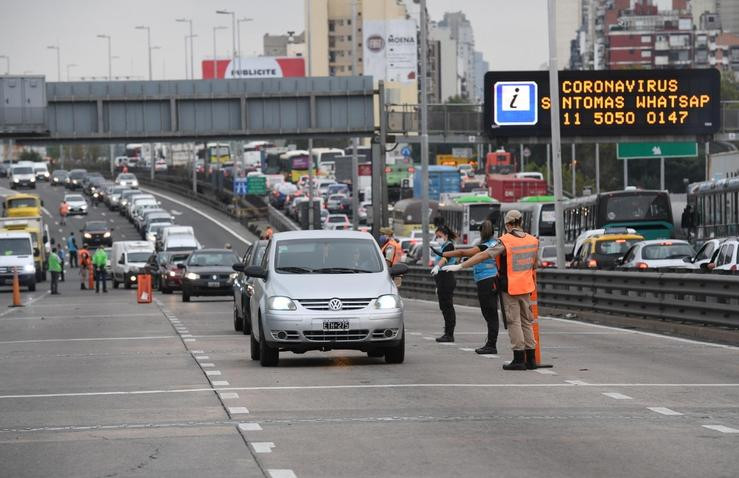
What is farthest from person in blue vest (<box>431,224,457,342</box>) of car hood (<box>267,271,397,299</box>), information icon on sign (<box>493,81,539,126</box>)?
information icon on sign (<box>493,81,539,126</box>)

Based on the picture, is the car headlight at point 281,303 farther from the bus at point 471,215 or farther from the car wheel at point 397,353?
the bus at point 471,215

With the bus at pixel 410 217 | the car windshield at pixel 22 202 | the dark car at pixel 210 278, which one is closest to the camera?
the dark car at pixel 210 278

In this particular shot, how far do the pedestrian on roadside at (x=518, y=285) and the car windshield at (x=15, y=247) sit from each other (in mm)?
43619

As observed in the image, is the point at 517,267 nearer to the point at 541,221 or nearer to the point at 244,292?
the point at 244,292

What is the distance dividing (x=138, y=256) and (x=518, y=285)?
47.8 m

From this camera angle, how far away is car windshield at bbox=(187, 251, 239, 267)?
4503cm

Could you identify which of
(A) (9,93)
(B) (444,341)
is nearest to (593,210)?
(A) (9,93)

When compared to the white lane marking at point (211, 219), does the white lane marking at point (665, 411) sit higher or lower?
higher

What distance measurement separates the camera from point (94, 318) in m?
36.2

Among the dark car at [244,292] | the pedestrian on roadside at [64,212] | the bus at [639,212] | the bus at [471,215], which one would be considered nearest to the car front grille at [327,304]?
the dark car at [244,292]

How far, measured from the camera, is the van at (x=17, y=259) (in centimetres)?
5941

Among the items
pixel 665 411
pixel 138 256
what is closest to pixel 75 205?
pixel 138 256

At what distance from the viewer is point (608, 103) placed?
57344mm

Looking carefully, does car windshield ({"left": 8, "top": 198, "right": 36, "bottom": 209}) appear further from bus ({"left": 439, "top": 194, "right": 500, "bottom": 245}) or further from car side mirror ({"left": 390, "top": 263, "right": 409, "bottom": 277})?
car side mirror ({"left": 390, "top": 263, "right": 409, "bottom": 277})
